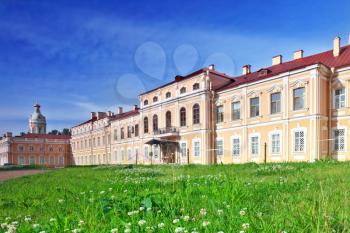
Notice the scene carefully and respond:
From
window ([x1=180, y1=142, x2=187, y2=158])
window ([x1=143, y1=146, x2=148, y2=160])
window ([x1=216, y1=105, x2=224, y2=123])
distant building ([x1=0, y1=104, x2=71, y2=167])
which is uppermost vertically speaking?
window ([x1=216, y1=105, x2=224, y2=123])

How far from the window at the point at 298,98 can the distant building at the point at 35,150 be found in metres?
73.5

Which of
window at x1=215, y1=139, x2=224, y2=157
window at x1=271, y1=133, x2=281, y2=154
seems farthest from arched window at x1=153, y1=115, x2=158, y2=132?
window at x1=271, y1=133, x2=281, y2=154

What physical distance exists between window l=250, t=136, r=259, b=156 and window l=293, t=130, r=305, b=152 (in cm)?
425

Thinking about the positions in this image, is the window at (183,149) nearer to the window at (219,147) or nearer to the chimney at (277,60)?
the window at (219,147)

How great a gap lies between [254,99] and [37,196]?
84.2 feet

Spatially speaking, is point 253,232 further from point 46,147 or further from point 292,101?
point 46,147

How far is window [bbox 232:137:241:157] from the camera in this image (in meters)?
30.4

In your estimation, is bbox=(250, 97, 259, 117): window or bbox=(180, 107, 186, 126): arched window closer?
bbox=(250, 97, 259, 117): window

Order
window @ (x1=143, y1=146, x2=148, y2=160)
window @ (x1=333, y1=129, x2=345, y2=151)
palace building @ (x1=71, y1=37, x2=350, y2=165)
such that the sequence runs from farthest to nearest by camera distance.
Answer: window @ (x1=143, y1=146, x2=148, y2=160), palace building @ (x1=71, y1=37, x2=350, y2=165), window @ (x1=333, y1=129, x2=345, y2=151)

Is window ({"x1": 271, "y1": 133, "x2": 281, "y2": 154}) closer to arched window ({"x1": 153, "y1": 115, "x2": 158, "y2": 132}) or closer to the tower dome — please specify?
arched window ({"x1": 153, "y1": 115, "x2": 158, "y2": 132})

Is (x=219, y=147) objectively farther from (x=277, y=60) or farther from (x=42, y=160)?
(x=42, y=160)

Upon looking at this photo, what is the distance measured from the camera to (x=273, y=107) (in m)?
27.7

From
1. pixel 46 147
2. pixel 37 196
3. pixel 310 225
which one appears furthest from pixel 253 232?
pixel 46 147

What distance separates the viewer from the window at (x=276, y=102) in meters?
27.2
